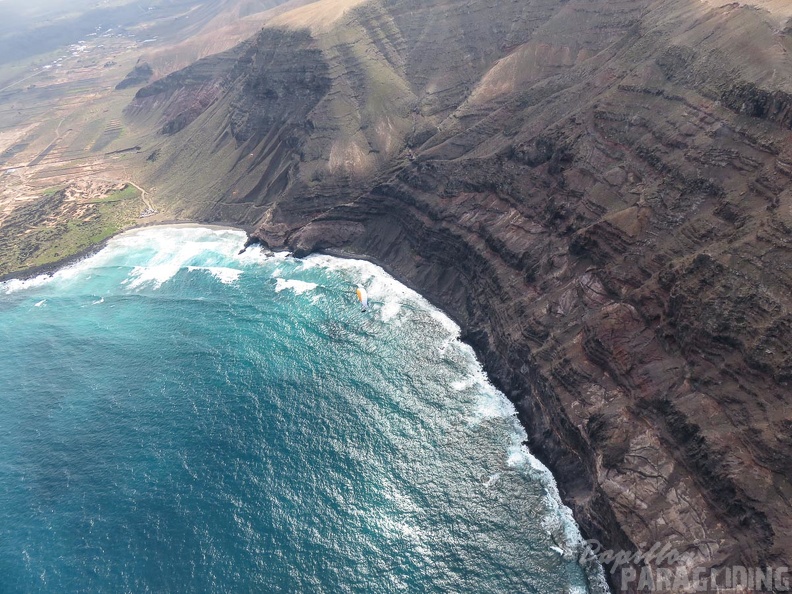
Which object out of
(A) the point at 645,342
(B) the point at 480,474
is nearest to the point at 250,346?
(B) the point at 480,474

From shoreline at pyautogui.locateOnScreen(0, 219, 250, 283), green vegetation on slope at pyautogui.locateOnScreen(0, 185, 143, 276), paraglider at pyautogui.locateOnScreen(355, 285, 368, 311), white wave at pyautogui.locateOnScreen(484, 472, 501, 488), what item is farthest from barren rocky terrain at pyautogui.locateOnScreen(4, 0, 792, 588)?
green vegetation on slope at pyautogui.locateOnScreen(0, 185, 143, 276)

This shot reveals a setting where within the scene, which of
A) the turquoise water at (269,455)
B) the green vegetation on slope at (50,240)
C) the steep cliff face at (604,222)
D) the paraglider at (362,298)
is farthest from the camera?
the green vegetation on slope at (50,240)

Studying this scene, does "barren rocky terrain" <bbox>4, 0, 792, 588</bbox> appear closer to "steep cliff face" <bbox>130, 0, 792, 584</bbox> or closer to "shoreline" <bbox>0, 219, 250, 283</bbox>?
"steep cliff face" <bbox>130, 0, 792, 584</bbox>

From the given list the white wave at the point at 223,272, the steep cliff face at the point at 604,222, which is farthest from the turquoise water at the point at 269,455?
the steep cliff face at the point at 604,222

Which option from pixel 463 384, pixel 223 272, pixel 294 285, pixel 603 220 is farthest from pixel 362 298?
pixel 603 220

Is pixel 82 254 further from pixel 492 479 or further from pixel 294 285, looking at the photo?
pixel 492 479

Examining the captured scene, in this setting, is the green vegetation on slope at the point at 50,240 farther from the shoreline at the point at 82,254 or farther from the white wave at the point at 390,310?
the white wave at the point at 390,310
